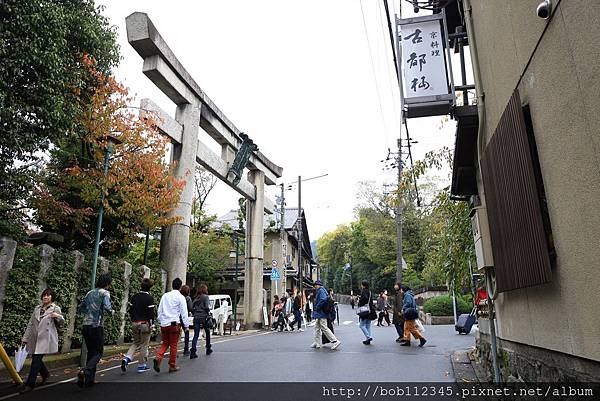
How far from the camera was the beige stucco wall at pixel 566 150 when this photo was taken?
9.65 feet

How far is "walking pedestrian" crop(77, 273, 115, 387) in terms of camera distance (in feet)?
22.0

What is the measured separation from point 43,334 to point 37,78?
20.7 ft

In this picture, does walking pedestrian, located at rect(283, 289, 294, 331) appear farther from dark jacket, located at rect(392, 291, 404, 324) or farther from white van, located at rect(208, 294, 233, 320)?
dark jacket, located at rect(392, 291, 404, 324)

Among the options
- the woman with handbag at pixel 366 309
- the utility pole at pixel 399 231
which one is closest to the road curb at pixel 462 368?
the woman with handbag at pixel 366 309

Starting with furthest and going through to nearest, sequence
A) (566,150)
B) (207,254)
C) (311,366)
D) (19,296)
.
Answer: (207,254) → (19,296) → (311,366) → (566,150)

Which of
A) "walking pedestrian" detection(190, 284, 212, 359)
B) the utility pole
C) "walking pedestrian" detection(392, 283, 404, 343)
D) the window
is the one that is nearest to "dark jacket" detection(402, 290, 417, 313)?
"walking pedestrian" detection(392, 283, 404, 343)

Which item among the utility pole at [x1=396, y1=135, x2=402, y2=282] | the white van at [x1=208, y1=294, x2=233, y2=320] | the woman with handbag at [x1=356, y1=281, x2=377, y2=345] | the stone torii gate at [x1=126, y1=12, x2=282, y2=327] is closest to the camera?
the woman with handbag at [x1=356, y1=281, x2=377, y2=345]

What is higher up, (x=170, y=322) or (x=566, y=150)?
(x=566, y=150)

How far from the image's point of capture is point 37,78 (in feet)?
32.5

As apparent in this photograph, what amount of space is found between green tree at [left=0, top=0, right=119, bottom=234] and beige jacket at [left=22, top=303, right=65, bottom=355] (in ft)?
15.2

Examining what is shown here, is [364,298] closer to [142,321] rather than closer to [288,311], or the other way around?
[142,321]

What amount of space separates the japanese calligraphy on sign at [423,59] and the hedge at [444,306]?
16.8m

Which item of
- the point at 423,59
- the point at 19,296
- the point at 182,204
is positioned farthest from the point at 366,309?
the point at 19,296

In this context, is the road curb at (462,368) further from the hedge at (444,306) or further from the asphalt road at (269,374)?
the hedge at (444,306)
